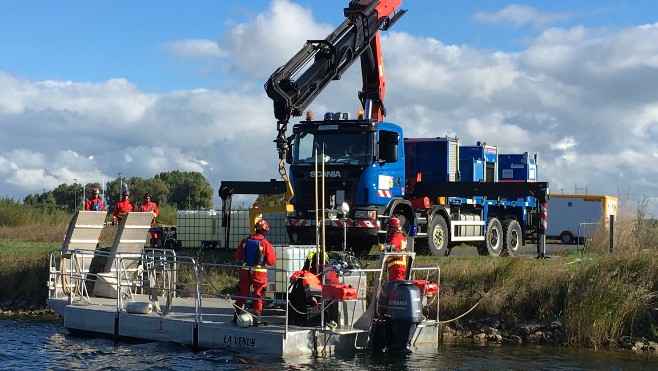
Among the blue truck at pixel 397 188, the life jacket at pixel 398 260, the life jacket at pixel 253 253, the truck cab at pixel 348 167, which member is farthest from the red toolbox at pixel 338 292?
the truck cab at pixel 348 167

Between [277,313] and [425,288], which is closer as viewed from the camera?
[425,288]

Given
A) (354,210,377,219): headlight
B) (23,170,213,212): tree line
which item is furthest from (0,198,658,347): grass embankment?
(23,170,213,212): tree line

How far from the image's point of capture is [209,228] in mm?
27562

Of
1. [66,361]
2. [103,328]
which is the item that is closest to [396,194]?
[103,328]

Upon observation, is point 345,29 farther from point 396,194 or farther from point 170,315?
point 170,315

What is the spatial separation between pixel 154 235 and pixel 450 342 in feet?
41.4

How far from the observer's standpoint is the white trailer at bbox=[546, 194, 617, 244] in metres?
39.3

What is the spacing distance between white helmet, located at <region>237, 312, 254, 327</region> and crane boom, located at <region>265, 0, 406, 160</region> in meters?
6.69

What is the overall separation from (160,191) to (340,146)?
186 feet

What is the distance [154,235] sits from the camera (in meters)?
28.2

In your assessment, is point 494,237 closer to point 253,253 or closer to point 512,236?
point 512,236

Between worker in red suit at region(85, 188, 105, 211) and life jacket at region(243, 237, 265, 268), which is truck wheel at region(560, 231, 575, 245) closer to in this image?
worker in red suit at region(85, 188, 105, 211)

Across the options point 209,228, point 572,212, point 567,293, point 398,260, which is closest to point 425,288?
point 398,260

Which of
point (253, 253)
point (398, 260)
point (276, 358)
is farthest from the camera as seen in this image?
point (398, 260)
